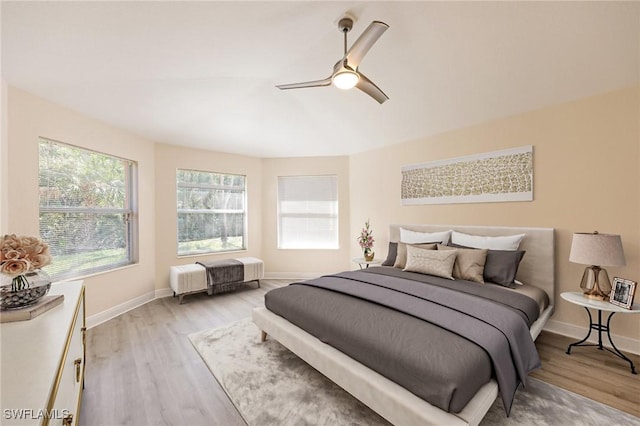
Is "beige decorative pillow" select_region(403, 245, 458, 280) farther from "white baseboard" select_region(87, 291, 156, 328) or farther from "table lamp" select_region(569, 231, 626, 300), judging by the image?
"white baseboard" select_region(87, 291, 156, 328)

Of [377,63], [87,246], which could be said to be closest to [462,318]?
[377,63]

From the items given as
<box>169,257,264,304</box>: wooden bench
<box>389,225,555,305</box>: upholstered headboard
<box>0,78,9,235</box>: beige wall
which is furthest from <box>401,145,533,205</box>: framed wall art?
<box>0,78,9,235</box>: beige wall

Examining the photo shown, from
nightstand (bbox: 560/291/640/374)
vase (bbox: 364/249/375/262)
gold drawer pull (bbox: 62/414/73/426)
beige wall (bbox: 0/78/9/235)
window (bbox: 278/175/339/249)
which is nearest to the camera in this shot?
gold drawer pull (bbox: 62/414/73/426)

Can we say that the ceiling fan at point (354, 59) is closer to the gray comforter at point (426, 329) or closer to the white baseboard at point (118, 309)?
the gray comforter at point (426, 329)

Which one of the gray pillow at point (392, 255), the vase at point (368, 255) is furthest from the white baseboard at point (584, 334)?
the vase at point (368, 255)

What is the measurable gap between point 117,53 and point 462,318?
343 cm

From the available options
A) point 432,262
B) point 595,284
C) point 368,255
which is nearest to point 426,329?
point 432,262

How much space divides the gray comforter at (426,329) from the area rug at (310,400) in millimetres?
240

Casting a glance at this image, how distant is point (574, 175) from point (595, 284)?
1.10 meters

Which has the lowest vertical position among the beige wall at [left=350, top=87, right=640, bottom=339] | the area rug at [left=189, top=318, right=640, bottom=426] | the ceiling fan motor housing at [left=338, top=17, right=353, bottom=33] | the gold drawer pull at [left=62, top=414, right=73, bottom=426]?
the area rug at [left=189, top=318, right=640, bottom=426]

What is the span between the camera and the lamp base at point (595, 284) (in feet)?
7.69

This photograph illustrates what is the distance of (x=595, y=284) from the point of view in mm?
2379

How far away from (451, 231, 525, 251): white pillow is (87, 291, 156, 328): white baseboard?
4439mm

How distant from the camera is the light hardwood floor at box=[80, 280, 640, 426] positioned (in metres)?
1.79
